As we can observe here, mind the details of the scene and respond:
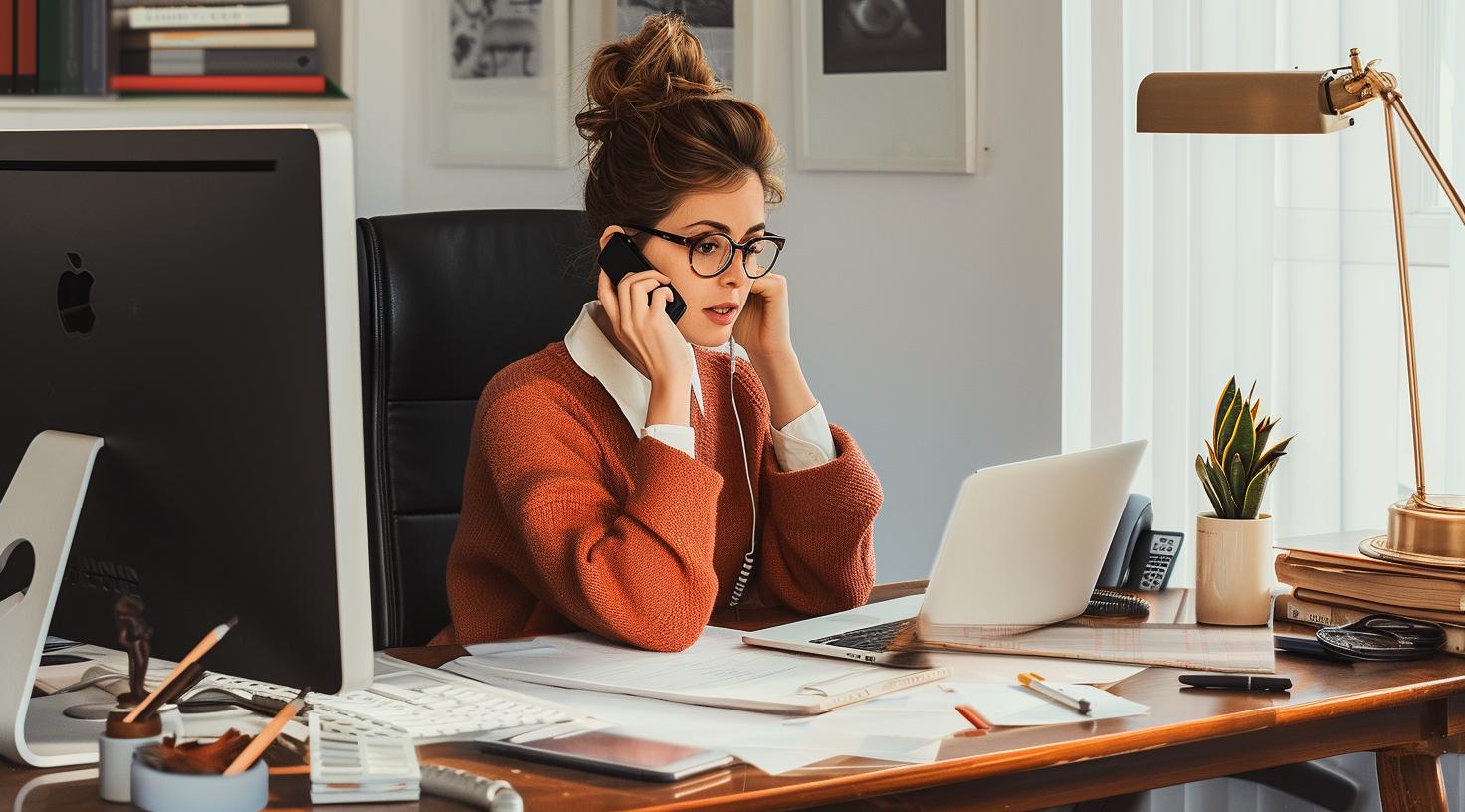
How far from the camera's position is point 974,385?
2736 millimetres

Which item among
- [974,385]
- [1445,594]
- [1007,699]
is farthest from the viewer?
[974,385]

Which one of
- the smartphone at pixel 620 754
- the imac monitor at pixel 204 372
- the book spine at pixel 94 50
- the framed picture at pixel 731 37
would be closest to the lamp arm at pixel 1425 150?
the smartphone at pixel 620 754

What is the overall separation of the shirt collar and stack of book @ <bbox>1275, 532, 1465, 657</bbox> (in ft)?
2.20

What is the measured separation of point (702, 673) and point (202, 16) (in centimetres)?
210

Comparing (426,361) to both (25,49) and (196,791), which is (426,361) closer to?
(196,791)

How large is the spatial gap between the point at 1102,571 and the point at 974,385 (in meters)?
1.02

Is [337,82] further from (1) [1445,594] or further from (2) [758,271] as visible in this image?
(1) [1445,594]

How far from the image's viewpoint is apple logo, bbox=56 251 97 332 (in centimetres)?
111

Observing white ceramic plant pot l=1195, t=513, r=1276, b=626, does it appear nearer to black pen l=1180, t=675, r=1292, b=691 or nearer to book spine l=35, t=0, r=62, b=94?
black pen l=1180, t=675, r=1292, b=691

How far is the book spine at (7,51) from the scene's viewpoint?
113 inches

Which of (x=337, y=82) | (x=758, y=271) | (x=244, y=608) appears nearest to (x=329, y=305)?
(x=244, y=608)

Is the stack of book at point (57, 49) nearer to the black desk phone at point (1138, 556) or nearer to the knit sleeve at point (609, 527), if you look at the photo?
the knit sleeve at point (609, 527)

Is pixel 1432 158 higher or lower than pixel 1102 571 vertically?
higher

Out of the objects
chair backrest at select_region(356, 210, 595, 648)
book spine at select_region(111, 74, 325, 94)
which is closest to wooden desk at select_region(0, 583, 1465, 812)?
chair backrest at select_region(356, 210, 595, 648)
